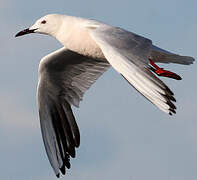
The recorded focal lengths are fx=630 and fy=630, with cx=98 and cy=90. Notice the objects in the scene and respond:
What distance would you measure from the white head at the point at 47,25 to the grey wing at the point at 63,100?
2.97 feet

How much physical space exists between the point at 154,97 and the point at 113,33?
221cm

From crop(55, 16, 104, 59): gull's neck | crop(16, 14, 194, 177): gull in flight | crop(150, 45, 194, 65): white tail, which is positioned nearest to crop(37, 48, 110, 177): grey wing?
crop(16, 14, 194, 177): gull in flight

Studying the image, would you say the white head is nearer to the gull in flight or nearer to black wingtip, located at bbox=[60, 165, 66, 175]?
the gull in flight

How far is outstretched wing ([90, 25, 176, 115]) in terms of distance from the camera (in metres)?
7.88

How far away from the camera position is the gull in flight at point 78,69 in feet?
26.8

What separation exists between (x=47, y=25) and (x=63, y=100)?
1796mm

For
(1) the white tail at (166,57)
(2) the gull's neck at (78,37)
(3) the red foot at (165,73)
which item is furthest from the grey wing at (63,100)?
(3) the red foot at (165,73)

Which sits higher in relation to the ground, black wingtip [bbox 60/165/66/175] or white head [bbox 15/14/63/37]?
white head [bbox 15/14/63/37]

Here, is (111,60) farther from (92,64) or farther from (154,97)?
(92,64)

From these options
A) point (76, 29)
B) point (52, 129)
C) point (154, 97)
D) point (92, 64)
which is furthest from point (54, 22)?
point (154, 97)

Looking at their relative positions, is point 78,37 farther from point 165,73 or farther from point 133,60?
point 133,60

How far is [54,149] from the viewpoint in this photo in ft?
39.7

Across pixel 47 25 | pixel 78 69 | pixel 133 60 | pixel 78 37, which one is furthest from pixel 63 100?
pixel 133 60

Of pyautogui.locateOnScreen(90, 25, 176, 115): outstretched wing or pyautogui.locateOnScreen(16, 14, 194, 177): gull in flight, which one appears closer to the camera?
pyautogui.locateOnScreen(90, 25, 176, 115): outstretched wing
